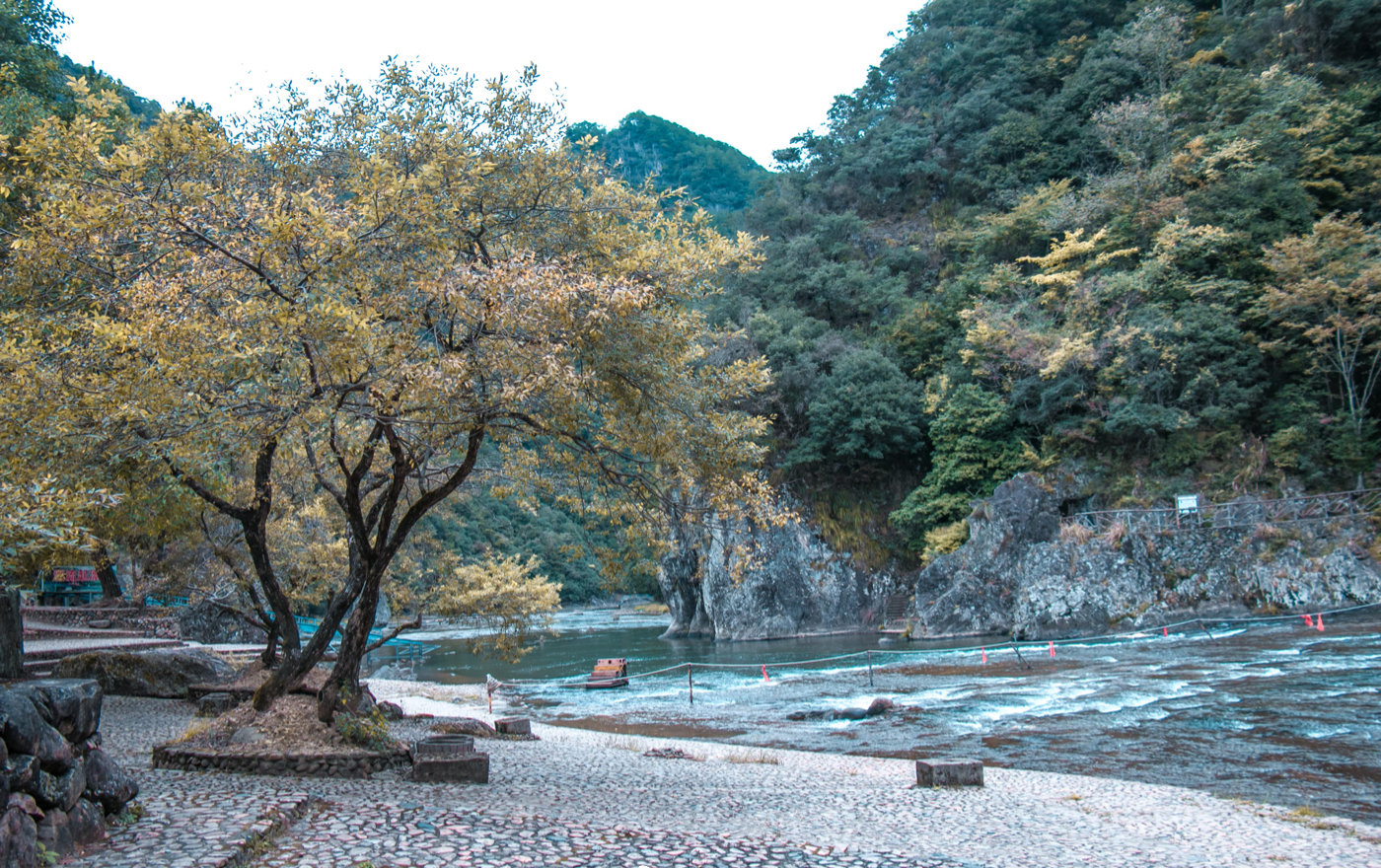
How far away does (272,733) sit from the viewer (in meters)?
9.25

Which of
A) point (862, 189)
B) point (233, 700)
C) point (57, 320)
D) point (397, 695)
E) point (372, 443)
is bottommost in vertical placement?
point (397, 695)

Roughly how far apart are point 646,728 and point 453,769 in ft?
33.9

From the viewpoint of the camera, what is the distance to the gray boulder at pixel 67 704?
17.0 feet

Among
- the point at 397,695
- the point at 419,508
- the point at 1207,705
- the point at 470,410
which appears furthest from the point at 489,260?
the point at 397,695

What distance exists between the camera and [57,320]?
8.45 meters

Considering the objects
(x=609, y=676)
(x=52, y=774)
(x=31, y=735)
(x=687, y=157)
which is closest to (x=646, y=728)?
(x=609, y=676)

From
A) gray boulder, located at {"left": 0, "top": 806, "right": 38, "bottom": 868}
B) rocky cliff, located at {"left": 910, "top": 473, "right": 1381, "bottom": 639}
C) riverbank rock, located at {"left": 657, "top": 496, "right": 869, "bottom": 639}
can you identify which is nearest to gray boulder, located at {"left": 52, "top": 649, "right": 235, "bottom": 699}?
gray boulder, located at {"left": 0, "top": 806, "right": 38, "bottom": 868}

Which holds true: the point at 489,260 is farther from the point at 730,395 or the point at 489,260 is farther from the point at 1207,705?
the point at 1207,705

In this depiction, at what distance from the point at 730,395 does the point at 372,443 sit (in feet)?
14.9

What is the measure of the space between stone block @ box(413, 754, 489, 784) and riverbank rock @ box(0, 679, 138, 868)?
3.16 meters

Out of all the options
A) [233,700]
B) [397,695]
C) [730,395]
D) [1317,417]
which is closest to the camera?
[730,395]

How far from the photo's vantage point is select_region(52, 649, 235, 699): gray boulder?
15148 millimetres

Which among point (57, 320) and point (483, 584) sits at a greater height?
point (57, 320)

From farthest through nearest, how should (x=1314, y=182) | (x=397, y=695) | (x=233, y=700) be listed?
(x=1314, y=182) < (x=397, y=695) < (x=233, y=700)
